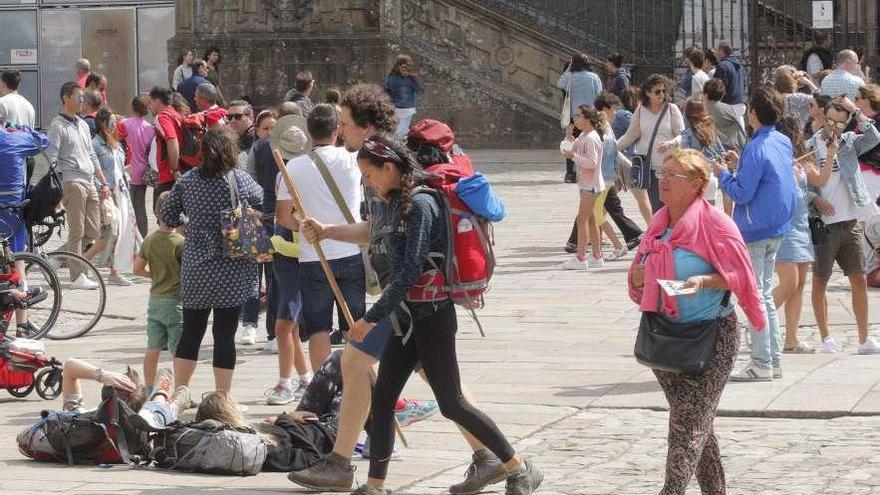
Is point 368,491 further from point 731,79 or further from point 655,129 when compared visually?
point 731,79

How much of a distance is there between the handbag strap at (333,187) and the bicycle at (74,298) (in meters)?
4.62

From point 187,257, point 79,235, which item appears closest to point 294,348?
point 187,257

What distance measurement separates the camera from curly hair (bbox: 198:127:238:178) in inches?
367

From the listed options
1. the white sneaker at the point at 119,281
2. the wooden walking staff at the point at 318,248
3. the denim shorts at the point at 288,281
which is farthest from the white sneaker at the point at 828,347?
the white sneaker at the point at 119,281

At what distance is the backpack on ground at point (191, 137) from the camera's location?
15328 mm

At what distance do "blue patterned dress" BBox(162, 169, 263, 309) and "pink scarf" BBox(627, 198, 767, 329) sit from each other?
9.67ft

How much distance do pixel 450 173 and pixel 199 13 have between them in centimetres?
2365

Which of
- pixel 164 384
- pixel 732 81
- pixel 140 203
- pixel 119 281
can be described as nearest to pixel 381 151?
pixel 164 384

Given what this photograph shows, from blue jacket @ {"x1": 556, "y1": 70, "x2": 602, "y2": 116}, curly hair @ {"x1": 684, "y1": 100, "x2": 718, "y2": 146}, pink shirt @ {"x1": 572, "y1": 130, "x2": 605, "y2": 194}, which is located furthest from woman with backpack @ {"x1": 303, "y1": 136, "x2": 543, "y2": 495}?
blue jacket @ {"x1": 556, "y1": 70, "x2": 602, "y2": 116}

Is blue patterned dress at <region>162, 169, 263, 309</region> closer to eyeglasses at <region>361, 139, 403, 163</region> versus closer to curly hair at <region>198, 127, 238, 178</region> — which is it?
curly hair at <region>198, 127, 238, 178</region>

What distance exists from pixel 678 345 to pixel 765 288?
3765 mm

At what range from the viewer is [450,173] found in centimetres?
755

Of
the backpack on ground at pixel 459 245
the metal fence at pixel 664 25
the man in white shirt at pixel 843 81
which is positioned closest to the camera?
the backpack on ground at pixel 459 245

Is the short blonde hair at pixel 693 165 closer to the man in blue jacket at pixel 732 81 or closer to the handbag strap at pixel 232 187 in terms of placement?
the handbag strap at pixel 232 187
